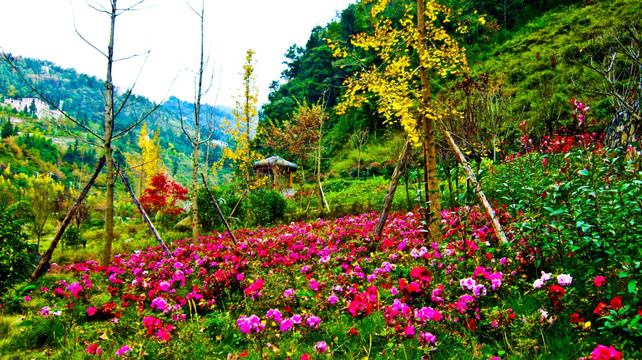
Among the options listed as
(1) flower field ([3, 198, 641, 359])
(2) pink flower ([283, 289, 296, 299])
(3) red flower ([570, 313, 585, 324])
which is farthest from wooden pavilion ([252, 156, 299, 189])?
(3) red flower ([570, 313, 585, 324])

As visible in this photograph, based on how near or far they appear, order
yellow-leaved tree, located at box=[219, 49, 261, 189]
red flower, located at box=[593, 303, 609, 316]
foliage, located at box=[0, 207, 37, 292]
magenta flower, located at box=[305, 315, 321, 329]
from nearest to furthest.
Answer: red flower, located at box=[593, 303, 609, 316]
magenta flower, located at box=[305, 315, 321, 329]
foliage, located at box=[0, 207, 37, 292]
yellow-leaved tree, located at box=[219, 49, 261, 189]

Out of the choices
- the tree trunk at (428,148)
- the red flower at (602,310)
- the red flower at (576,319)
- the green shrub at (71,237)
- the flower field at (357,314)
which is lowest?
the green shrub at (71,237)

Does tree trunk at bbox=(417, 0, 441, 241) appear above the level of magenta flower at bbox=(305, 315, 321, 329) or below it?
above

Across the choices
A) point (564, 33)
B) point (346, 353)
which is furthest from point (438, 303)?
point (564, 33)

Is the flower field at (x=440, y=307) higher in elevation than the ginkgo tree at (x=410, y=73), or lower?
lower

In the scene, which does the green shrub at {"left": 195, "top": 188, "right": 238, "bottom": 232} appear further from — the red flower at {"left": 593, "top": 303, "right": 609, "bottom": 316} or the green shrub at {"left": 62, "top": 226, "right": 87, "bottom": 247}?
the red flower at {"left": 593, "top": 303, "right": 609, "bottom": 316}

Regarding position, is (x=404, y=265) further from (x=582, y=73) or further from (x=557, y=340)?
(x=582, y=73)

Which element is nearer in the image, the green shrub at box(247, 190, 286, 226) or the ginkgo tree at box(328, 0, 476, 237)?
the ginkgo tree at box(328, 0, 476, 237)

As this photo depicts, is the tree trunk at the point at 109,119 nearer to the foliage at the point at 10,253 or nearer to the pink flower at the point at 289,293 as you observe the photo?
the foliage at the point at 10,253

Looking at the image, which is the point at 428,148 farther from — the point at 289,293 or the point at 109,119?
the point at 109,119

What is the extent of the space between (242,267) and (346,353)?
6.46 ft

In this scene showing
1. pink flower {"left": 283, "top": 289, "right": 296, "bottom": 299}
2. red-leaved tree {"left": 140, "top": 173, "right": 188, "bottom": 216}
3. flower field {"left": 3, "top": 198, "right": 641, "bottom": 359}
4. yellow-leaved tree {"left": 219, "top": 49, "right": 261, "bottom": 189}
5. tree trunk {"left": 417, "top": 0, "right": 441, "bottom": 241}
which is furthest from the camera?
red-leaved tree {"left": 140, "top": 173, "right": 188, "bottom": 216}

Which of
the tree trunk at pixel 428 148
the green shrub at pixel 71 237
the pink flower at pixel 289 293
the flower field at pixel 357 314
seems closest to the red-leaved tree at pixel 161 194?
the green shrub at pixel 71 237

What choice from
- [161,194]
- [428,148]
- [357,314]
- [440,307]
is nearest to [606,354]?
[440,307]
